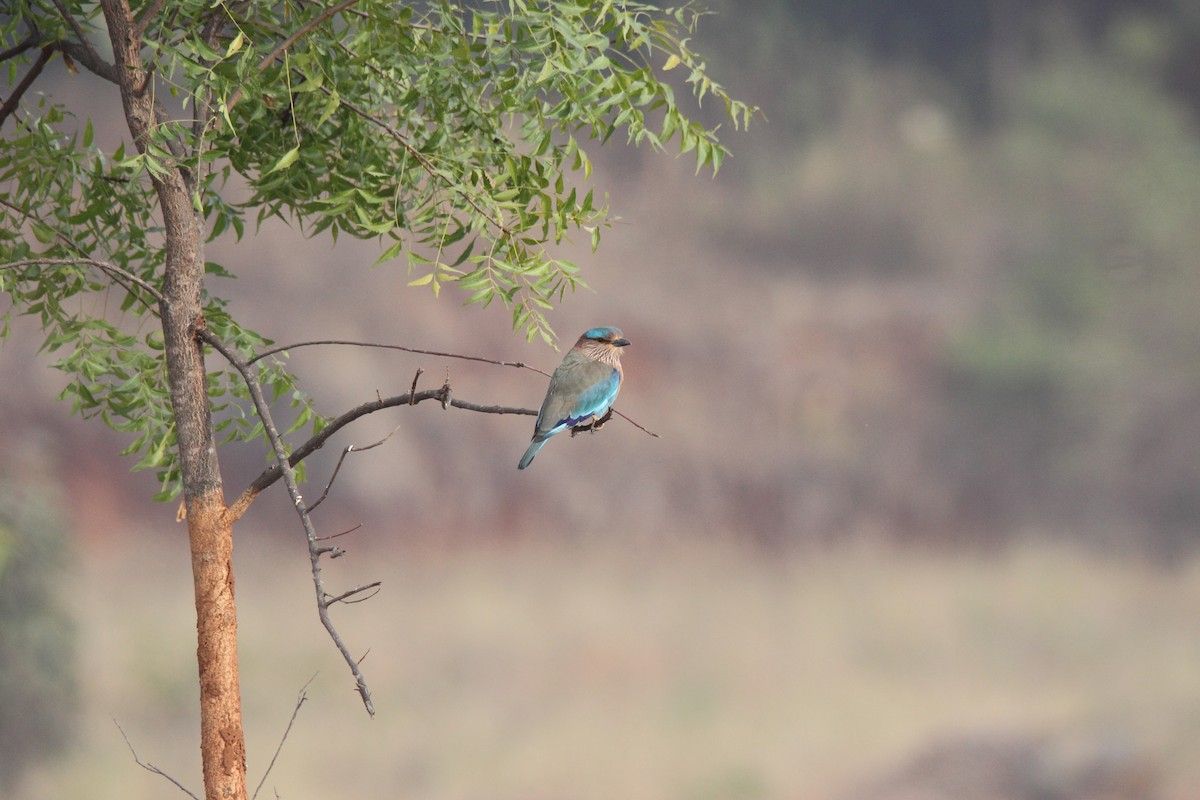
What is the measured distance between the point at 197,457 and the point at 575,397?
0.94 metres

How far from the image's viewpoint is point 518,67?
3.19 metres

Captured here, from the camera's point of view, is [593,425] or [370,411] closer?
[370,411]

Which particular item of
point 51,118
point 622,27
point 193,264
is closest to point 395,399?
point 193,264

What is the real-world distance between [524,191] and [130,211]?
1213 millimetres

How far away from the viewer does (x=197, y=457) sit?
2957 millimetres

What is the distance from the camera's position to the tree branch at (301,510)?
246 cm

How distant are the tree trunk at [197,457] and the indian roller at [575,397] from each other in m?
0.76

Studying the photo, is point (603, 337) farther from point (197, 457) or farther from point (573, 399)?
point (197, 457)

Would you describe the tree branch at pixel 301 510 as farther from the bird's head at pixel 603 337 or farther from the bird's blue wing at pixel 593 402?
the bird's head at pixel 603 337

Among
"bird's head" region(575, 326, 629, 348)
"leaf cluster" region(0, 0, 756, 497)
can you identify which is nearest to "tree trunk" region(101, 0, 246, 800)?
"leaf cluster" region(0, 0, 756, 497)

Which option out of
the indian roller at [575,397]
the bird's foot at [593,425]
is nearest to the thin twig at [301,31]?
the indian roller at [575,397]

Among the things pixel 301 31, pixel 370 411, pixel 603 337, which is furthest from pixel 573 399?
pixel 301 31

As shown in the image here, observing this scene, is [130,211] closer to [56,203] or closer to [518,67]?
[56,203]

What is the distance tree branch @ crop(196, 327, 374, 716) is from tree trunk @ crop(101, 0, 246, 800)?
0.09 meters
